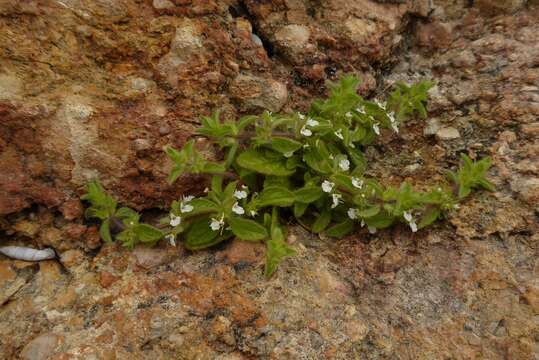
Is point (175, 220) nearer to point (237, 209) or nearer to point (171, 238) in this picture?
point (171, 238)

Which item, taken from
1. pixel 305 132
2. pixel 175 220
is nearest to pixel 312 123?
pixel 305 132

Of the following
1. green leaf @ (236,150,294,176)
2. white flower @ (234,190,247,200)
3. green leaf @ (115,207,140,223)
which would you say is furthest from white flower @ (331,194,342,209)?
green leaf @ (115,207,140,223)

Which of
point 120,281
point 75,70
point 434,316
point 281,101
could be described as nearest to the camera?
point 434,316

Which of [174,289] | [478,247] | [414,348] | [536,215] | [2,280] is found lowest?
[2,280]

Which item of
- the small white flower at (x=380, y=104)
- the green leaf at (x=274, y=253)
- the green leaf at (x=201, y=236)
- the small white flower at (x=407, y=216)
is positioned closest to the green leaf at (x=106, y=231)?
the green leaf at (x=201, y=236)

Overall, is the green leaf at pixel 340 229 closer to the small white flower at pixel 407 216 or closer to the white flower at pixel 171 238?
the small white flower at pixel 407 216

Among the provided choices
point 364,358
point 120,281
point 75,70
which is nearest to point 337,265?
point 364,358

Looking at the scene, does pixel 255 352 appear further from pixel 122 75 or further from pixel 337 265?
pixel 122 75
